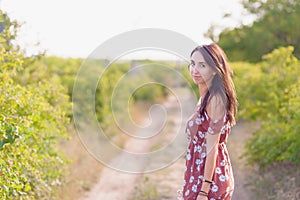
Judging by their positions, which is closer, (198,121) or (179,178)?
(198,121)

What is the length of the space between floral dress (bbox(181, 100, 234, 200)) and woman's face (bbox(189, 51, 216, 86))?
8.0 inches

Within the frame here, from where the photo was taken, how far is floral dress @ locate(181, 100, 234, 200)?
325 cm

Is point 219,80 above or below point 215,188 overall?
above

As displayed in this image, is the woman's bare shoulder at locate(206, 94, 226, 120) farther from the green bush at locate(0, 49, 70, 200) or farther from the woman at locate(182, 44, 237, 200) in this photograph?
the green bush at locate(0, 49, 70, 200)

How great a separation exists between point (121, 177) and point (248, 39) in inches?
634

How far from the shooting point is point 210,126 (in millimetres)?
3186

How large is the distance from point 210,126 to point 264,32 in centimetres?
1991

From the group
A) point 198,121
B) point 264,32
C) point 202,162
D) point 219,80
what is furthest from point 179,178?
point 264,32

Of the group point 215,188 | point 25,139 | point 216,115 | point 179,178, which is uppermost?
point 179,178

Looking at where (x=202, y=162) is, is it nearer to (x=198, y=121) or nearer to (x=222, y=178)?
(x=222, y=178)

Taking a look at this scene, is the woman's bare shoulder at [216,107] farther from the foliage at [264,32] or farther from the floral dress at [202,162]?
the foliage at [264,32]

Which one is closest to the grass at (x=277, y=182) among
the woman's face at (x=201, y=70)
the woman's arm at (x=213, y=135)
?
the woman's arm at (x=213, y=135)

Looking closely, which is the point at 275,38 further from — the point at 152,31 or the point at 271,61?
the point at 152,31

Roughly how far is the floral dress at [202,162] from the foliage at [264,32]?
16720 mm
